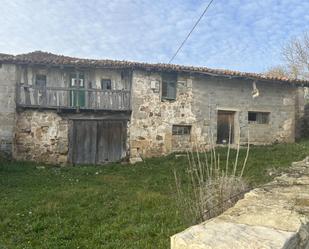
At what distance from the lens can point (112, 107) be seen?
14.8 metres

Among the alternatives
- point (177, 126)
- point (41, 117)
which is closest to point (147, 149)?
point (177, 126)

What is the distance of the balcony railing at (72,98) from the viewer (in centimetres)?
1423

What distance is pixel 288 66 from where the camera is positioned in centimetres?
2883

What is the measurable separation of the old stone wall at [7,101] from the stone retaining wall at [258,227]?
13058 mm

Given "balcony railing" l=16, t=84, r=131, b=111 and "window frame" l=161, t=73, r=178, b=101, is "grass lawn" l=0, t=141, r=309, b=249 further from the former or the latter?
"window frame" l=161, t=73, r=178, b=101

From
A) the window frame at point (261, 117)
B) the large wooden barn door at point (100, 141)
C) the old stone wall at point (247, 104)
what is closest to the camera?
the large wooden barn door at point (100, 141)

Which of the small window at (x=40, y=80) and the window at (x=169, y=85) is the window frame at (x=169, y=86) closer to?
the window at (x=169, y=85)

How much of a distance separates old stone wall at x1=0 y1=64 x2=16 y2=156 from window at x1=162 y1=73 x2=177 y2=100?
6417 millimetres

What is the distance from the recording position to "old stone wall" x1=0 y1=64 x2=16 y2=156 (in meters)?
13.9

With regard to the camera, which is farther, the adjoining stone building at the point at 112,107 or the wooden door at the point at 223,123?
the wooden door at the point at 223,123

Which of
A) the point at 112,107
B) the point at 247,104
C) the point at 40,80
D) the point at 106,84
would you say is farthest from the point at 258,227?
the point at 247,104

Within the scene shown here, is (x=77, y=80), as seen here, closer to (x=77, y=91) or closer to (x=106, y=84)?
(x=77, y=91)

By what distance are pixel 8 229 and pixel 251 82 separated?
1344cm

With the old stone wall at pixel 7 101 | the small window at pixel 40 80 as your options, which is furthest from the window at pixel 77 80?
the old stone wall at pixel 7 101
